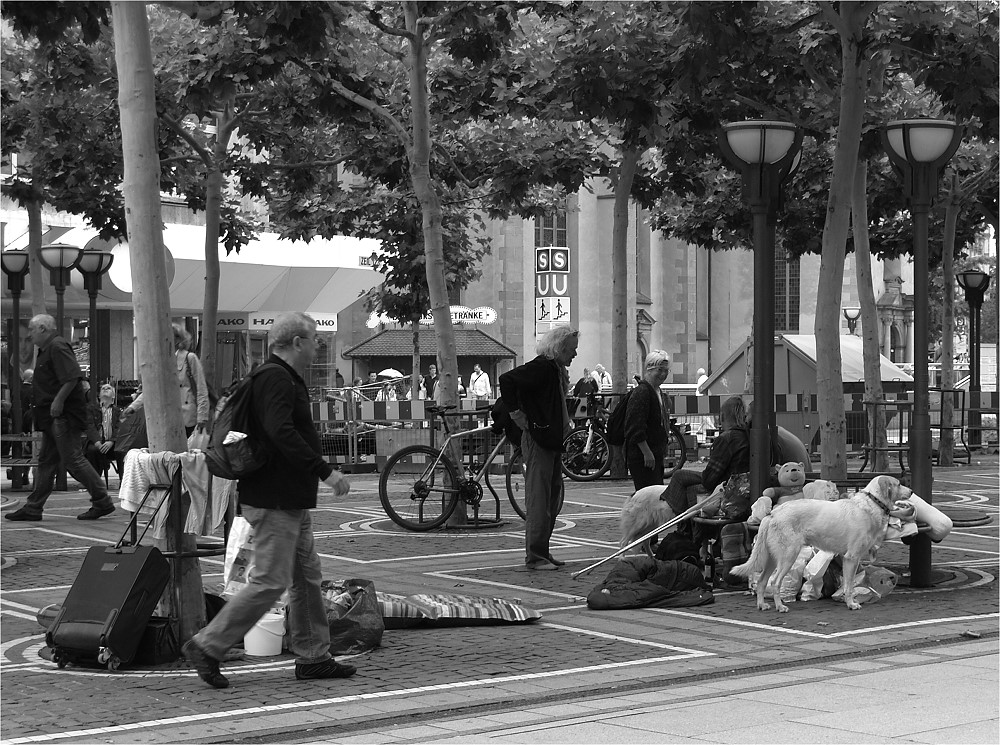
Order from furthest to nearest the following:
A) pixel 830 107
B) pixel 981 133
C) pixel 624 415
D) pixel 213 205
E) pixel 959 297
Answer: pixel 959 297, pixel 213 205, pixel 830 107, pixel 981 133, pixel 624 415

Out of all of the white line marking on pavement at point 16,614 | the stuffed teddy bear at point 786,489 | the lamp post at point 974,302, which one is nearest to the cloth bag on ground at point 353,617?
the white line marking on pavement at point 16,614

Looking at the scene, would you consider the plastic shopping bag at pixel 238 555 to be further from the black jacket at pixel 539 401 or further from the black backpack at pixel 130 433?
the black backpack at pixel 130 433

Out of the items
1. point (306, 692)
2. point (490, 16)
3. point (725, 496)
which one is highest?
point (490, 16)

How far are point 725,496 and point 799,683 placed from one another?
3.50 m

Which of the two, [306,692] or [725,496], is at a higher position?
[725,496]

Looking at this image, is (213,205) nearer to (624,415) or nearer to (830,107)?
(830,107)

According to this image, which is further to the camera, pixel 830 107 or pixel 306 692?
pixel 830 107

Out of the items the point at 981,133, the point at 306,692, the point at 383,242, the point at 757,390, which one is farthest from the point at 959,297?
the point at 306,692

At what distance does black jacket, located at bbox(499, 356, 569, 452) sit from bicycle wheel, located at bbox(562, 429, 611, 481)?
9.99 meters

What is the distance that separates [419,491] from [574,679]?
7124 millimetres

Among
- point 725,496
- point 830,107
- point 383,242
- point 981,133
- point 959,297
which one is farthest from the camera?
point 959,297

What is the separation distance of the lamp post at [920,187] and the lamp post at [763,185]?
85 cm

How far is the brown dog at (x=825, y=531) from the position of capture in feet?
33.4

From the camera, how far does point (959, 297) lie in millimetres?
75625
